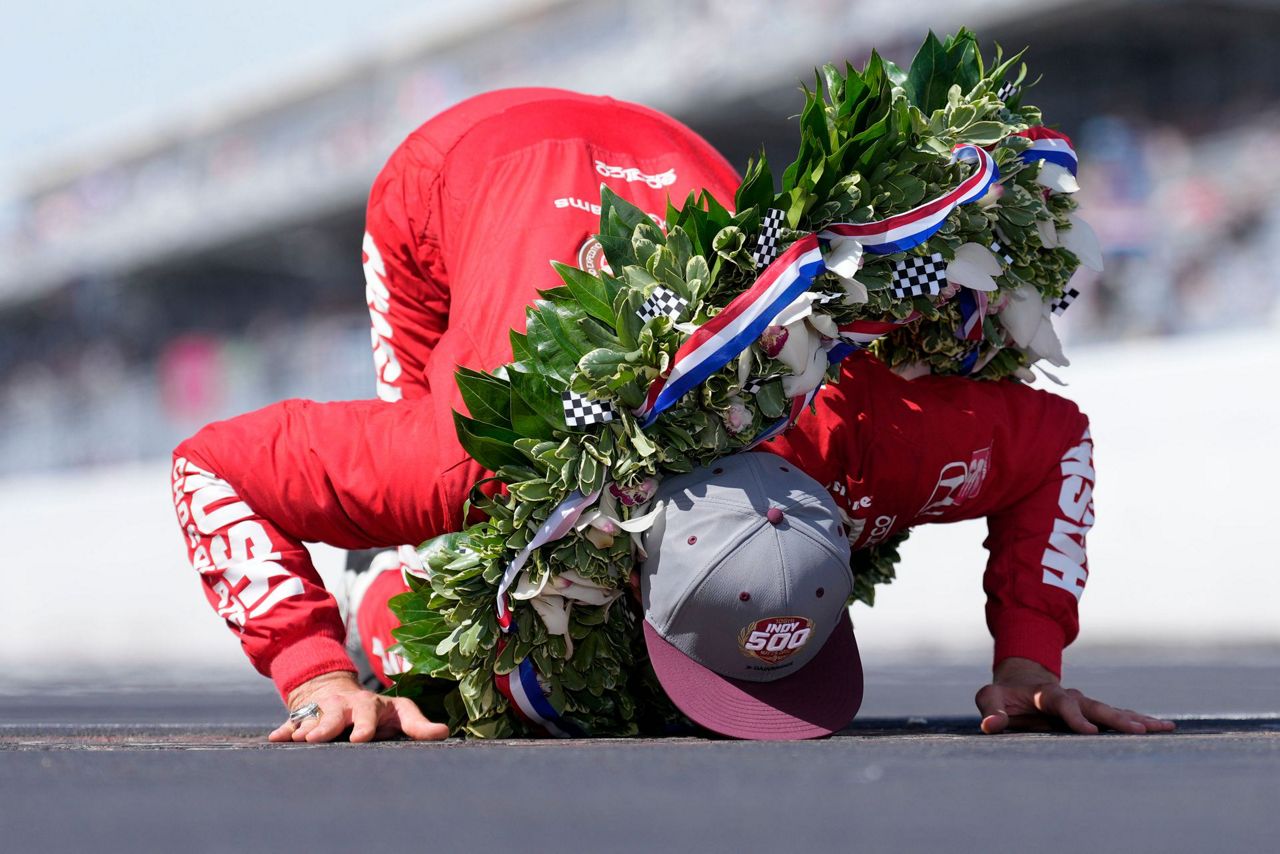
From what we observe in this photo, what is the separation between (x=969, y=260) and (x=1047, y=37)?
8967 millimetres

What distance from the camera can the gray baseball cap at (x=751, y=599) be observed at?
8.24 ft

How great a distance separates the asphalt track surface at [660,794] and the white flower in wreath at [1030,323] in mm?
712

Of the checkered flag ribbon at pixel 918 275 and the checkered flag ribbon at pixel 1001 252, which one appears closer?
the checkered flag ribbon at pixel 918 275

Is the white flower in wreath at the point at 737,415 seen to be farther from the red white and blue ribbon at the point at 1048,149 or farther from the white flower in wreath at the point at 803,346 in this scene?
the red white and blue ribbon at the point at 1048,149

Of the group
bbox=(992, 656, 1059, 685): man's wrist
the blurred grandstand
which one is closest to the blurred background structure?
the blurred grandstand

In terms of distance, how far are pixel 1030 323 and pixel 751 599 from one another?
0.86 metres

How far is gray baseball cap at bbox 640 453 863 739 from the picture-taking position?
2.51m

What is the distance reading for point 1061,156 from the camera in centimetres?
296

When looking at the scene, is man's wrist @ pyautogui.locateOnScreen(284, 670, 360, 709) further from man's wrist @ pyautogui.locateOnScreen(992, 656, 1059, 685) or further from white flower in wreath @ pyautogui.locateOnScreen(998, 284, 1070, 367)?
white flower in wreath @ pyautogui.locateOnScreen(998, 284, 1070, 367)

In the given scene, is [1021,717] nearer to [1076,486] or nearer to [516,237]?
[1076,486]

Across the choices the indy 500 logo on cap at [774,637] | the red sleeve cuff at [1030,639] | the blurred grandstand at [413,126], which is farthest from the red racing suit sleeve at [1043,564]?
the blurred grandstand at [413,126]

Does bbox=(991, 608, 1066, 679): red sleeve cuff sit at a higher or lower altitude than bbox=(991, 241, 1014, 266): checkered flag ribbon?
lower

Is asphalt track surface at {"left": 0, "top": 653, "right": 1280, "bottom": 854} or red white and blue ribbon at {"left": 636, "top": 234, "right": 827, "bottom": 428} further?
red white and blue ribbon at {"left": 636, "top": 234, "right": 827, "bottom": 428}

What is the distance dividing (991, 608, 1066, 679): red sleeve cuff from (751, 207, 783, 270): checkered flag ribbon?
0.88 metres
